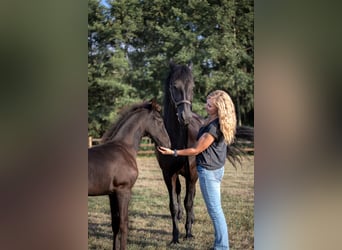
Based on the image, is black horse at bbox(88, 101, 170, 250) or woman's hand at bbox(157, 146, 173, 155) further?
woman's hand at bbox(157, 146, 173, 155)

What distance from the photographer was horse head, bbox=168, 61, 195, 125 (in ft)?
13.0

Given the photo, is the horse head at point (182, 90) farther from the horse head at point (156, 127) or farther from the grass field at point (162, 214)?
the grass field at point (162, 214)

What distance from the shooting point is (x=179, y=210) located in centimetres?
414

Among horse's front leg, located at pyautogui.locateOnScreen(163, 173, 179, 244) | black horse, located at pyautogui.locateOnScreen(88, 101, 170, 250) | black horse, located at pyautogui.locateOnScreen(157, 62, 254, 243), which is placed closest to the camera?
black horse, located at pyautogui.locateOnScreen(88, 101, 170, 250)

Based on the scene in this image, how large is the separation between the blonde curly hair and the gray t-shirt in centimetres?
5

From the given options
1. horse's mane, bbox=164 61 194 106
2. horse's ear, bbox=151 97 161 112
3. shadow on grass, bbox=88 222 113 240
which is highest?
horse's mane, bbox=164 61 194 106

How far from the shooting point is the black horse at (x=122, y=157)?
3.89m

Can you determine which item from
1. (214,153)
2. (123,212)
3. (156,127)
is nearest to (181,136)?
(156,127)

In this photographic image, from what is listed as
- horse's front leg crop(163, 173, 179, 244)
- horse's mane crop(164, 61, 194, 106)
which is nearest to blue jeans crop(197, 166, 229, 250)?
horse's front leg crop(163, 173, 179, 244)

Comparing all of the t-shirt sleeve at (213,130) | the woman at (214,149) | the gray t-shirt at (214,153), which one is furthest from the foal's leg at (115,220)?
the t-shirt sleeve at (213,130)

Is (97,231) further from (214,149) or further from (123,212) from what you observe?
(214,149)

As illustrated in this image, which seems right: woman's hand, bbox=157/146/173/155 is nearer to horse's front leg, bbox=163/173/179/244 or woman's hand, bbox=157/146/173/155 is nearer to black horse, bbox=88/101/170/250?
black horse, bbox=88/101/170/250
